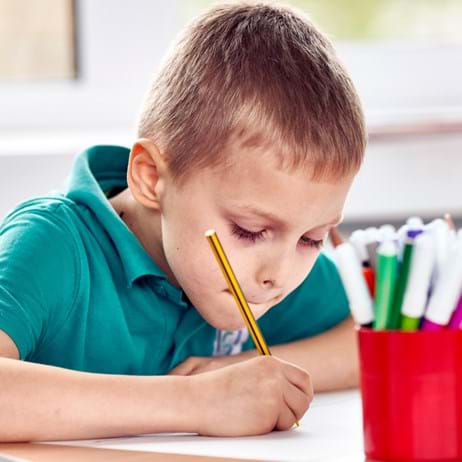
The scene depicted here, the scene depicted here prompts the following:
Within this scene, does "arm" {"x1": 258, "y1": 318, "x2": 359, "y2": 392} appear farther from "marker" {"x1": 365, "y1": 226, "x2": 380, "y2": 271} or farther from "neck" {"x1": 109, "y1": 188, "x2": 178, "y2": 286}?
"marker" {"x1": 365, "y1": 226, "x2": 380, "y2": 271}

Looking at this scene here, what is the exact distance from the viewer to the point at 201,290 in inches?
39.4

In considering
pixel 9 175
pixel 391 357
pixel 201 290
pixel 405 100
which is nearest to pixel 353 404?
pixel 201 290

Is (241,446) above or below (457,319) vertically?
below

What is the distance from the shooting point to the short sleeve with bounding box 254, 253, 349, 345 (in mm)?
1226

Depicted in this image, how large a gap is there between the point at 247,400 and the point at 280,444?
0.05m

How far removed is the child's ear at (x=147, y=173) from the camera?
101 cm

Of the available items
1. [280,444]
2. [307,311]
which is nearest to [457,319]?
[280,444]

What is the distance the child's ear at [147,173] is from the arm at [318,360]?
6.2 inches

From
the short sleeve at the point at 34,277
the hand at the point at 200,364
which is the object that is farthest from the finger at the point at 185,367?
the short sleeve at the point at 34,277

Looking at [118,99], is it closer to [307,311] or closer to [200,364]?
[307,311]

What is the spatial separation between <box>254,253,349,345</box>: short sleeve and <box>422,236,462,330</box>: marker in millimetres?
505

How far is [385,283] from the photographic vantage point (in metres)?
0.72

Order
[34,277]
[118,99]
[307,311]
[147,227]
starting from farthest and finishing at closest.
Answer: [118,99] < [307,311] < [147,227] < [34,277]

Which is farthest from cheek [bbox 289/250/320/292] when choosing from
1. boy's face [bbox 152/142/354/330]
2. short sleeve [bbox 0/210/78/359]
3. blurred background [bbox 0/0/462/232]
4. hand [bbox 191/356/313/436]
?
blurred background [bbox 0/0/462/232]
